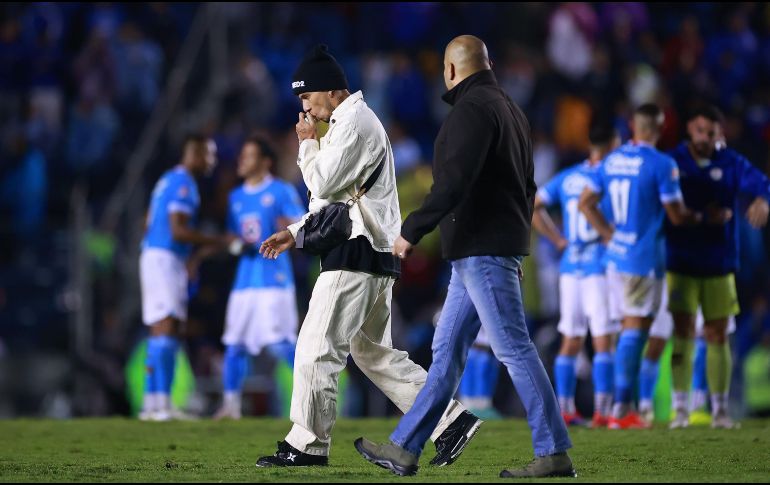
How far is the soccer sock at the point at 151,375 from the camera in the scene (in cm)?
1348

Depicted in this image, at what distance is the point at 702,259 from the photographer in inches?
462

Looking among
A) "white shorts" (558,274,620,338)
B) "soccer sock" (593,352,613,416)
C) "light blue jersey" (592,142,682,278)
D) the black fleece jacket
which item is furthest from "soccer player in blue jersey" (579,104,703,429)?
the black fleece jacket

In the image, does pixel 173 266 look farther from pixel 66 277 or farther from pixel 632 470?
pixel 632 470

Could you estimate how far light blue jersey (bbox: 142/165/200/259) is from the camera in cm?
1348

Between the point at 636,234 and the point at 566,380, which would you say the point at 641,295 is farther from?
the point at 566,380

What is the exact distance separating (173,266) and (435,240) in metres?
4.85

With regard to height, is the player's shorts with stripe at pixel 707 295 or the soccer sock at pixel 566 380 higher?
the player's shorts with stripe at pixel 707 295

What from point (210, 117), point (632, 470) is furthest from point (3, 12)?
point (632, 470)

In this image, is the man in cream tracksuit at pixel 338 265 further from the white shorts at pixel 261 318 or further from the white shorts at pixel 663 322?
the white shorts at pixel 261 318

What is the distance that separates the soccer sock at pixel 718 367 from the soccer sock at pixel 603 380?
34.1 inches

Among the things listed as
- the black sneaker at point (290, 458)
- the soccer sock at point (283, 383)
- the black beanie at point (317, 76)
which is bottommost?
the soccer sock at point (283, 383)

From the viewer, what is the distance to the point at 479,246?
280 inches

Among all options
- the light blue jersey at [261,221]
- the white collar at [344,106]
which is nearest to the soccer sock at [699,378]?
the light blue jersey at [261,221]

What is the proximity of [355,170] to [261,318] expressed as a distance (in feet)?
20.3
